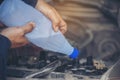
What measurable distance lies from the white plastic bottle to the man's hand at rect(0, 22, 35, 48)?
3cm

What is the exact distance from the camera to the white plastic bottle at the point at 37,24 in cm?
229

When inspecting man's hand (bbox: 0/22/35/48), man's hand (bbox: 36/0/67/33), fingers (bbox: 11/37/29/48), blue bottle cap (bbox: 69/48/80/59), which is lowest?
blue bottle cap (bbox: 69/48/80/59)

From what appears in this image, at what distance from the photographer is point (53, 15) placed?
2.32 metres

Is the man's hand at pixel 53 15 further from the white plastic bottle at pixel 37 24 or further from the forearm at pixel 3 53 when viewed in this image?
the forearm at pixel 3 53

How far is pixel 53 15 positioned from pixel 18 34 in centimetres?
32

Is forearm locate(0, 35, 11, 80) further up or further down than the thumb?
further down

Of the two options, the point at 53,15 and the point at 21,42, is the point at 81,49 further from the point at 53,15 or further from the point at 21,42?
the point at 21,42

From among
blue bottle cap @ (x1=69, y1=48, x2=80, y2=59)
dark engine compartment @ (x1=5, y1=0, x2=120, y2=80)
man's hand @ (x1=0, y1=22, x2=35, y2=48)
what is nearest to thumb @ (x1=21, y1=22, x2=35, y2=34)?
man's hand @ (x1=0, y1=22, x2=35, y2=48)

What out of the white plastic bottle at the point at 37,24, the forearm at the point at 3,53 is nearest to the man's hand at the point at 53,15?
the white plastic bottle at the point at 37,24

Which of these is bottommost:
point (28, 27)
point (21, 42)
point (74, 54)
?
point (74, 54)

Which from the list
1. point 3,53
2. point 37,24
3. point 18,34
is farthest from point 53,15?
point 3,53

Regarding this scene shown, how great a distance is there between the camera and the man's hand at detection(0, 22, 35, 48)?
2.30 meters

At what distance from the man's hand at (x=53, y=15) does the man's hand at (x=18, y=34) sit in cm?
14

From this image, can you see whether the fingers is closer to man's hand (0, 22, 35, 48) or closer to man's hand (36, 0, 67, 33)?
man's hand (0, 22, 35, 48)
